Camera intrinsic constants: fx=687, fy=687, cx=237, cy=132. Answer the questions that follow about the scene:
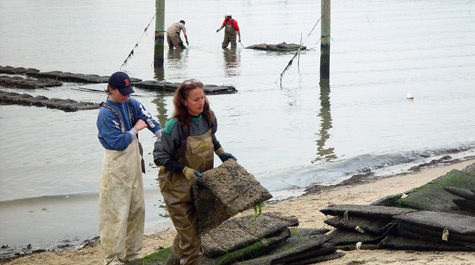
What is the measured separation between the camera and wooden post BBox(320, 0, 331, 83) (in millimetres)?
19188

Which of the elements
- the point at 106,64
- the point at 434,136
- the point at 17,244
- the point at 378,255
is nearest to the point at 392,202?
the point at 378,255

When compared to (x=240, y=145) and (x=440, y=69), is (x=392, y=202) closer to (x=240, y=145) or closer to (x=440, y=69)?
(x=240, y=145)

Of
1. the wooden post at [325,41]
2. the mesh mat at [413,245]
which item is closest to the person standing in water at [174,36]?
the wooden post at [325,41]

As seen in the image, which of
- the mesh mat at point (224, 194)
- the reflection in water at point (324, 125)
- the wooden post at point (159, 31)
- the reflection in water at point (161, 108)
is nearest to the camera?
the mesh mat at point (224, 194)

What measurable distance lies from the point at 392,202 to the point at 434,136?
7.86 m

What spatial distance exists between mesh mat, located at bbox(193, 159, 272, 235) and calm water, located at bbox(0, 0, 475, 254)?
364 centimetres

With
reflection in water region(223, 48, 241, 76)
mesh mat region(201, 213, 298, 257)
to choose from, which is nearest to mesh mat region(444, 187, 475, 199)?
mesh mat region(201, 213, 298, 257)

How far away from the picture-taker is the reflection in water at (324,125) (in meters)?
12.9

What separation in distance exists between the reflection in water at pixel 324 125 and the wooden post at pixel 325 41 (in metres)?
0.42

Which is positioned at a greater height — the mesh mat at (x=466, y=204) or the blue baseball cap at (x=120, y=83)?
the blue baseball cap at (x=120, y=83)

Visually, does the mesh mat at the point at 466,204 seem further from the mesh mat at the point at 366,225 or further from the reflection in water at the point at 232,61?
the reflection in water at the point at 232,61

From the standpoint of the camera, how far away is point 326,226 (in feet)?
24.9

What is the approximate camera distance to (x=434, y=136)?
14484 mm

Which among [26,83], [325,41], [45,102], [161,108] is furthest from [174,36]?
[161,108]
